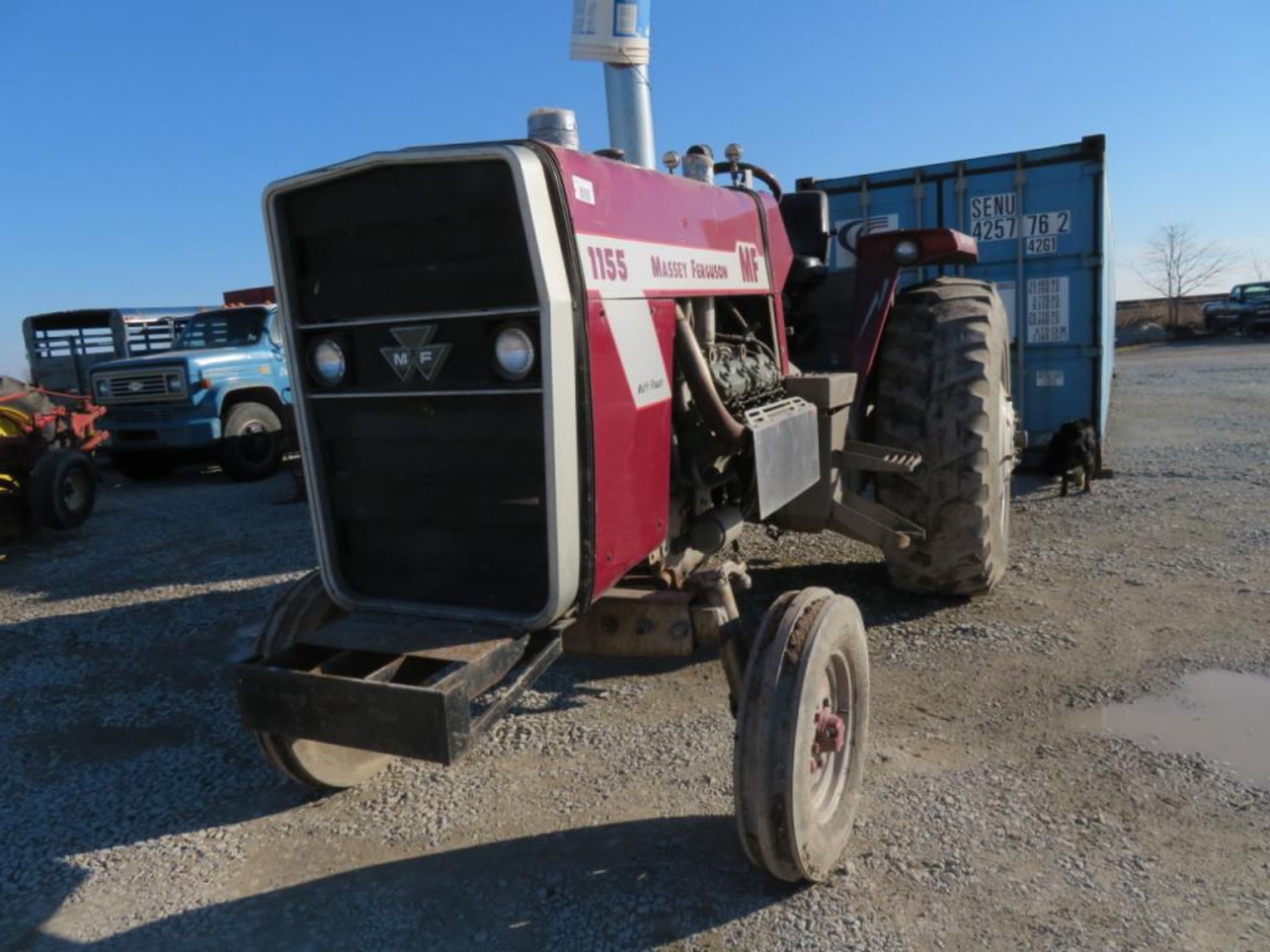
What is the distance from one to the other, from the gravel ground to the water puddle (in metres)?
0.08

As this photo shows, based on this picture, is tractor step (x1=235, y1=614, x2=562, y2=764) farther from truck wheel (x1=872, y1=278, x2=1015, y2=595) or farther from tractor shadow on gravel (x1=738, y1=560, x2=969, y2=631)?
truck wheel (x1=872, y1=278, x2=1015, y2=595)

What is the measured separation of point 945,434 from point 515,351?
8.59 feet

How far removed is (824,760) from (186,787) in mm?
2358

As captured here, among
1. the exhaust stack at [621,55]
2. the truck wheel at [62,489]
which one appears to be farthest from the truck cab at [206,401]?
the exhaust stack at [621,55]

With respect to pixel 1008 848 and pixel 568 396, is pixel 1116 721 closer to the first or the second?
pixel 1008 848

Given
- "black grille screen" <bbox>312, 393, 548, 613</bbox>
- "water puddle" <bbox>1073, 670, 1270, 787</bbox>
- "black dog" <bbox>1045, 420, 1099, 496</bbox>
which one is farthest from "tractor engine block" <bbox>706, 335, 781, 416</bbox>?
"black dog" <bbox>1045, 420, 1099, 496</bbox>

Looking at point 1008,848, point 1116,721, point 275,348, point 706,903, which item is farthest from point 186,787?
point 275,348

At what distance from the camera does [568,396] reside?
2402mm

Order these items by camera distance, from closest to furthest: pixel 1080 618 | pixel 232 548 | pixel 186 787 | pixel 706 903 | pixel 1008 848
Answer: pixel 706 903
pixel 1008 848
pixel 186 787
pixel 1080 618
pixel 232 548

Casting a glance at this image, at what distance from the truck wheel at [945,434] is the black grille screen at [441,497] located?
2.37 meters

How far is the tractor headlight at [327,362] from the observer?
8.89 feet

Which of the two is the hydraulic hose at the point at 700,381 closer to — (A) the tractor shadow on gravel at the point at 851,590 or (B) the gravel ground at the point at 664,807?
(B) the gravel ground at the point at 664,807

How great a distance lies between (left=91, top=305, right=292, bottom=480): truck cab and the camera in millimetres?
10734

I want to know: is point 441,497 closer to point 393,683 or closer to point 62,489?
point 393,683
